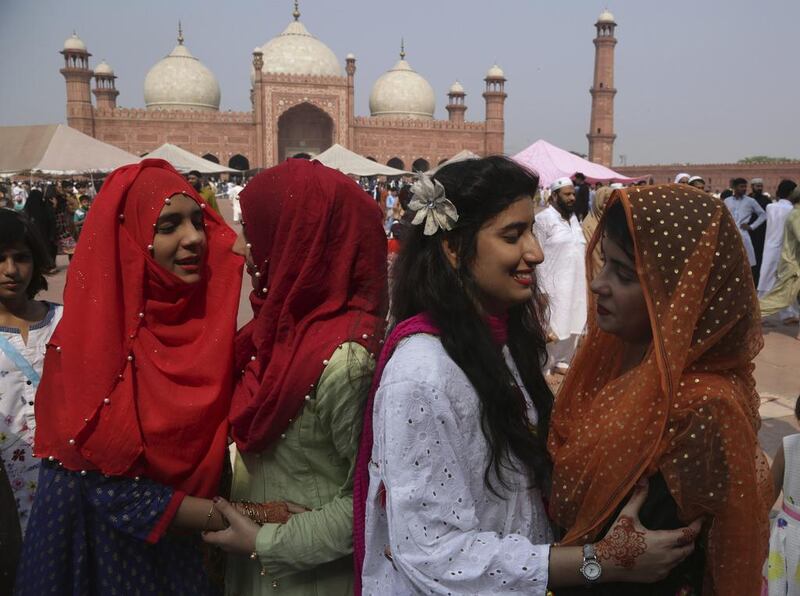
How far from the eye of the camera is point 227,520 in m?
1.32

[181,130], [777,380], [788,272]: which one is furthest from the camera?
[181,130]

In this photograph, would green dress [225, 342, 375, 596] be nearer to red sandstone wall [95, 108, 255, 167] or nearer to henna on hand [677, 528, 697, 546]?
henna on hand [677, 528, 697, 546]

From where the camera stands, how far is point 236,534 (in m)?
1.29

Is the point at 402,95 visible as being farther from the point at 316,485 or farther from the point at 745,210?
the point at 316,485

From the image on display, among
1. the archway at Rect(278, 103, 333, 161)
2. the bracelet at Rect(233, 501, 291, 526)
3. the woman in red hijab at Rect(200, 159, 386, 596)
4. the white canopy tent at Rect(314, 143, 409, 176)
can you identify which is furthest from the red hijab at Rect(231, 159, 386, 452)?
the archway at Rect(278, 103, 333, 161)

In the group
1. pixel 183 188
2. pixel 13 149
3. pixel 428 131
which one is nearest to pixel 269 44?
pixel 428 131

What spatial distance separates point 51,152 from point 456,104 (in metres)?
31.7

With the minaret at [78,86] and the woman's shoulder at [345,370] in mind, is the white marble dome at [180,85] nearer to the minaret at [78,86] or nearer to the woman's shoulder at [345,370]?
the minaret at [78,86]

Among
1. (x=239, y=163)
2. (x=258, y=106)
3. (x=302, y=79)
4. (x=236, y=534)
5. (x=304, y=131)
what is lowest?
(x=236, y=534)

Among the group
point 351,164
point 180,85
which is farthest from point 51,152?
point 180,85

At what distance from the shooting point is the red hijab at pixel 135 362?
4.28 ft

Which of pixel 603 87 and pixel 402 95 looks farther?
pixel 402 95

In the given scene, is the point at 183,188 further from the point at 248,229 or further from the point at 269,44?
the point at 269,44

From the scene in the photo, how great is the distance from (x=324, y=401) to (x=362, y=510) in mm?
215
